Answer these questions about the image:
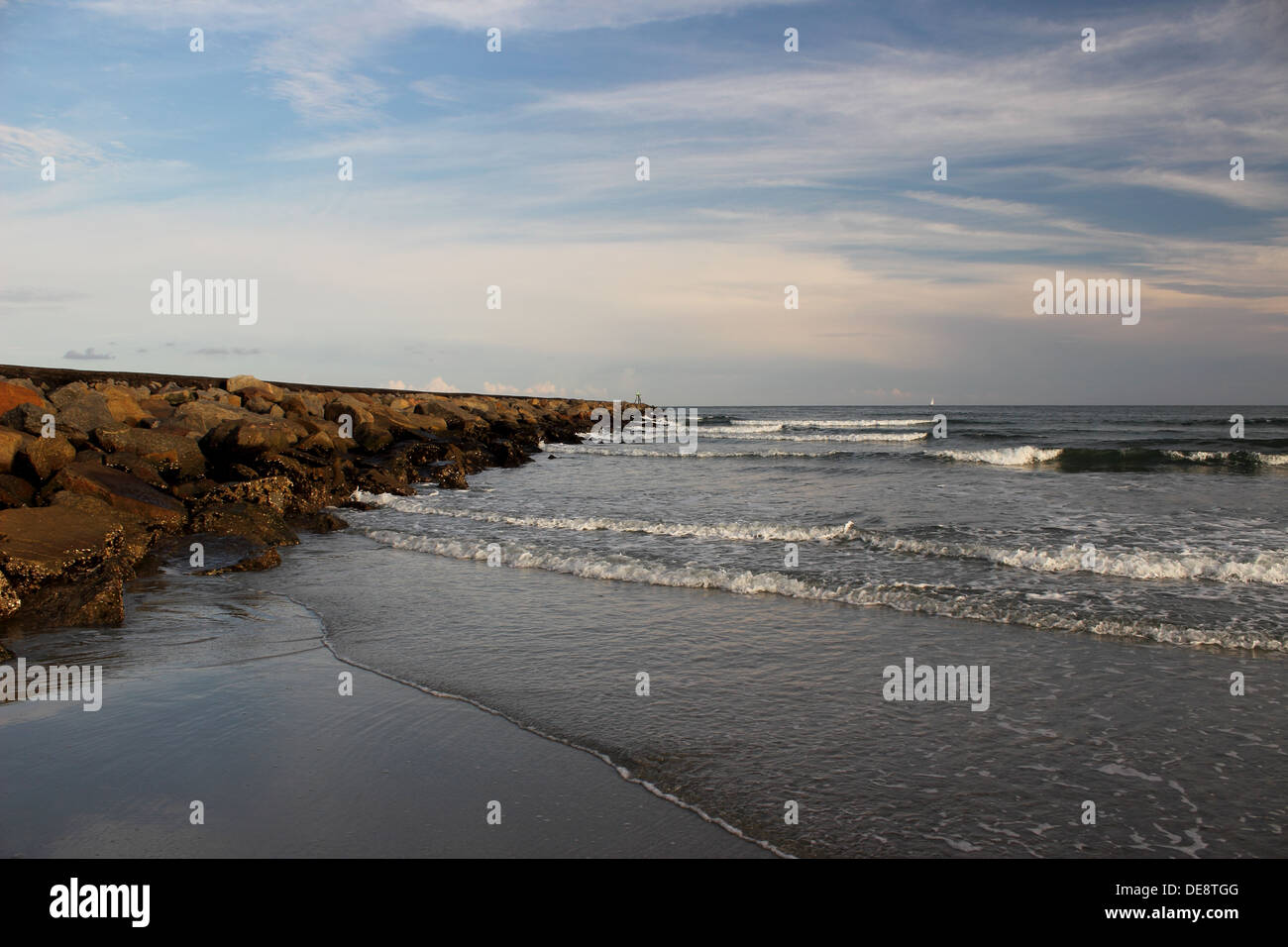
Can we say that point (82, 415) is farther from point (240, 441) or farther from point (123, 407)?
point (240, 441)

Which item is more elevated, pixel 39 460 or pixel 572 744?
pixel 39 460

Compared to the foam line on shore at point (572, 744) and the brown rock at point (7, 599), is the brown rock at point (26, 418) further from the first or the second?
the foam line on shore at point (572, 744)

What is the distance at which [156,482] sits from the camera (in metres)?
13.2

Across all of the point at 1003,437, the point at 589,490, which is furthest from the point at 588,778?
the point at 1003,437

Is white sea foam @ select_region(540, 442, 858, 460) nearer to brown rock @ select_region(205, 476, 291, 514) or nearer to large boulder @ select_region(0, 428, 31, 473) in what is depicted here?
brown rock @ select_region(205, 476, 291, 514)

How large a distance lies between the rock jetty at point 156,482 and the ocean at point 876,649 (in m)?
1.35

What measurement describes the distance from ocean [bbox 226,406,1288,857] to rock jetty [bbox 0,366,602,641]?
4.41 ft

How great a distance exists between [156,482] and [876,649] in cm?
1228

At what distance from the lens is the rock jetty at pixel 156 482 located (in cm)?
849

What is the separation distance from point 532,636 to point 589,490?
13607mm

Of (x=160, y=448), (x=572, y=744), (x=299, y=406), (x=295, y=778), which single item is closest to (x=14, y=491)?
(x=160, y=448)

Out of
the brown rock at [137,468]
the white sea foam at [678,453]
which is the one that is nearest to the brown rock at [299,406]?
the brown rock at [137,468]

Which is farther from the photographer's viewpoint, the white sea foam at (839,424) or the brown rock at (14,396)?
the white sea foam at (839,424)
